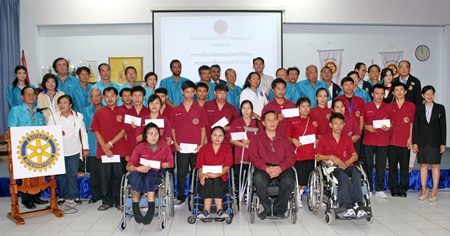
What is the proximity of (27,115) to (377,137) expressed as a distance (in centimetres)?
422

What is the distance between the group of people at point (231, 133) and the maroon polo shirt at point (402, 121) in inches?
0.5

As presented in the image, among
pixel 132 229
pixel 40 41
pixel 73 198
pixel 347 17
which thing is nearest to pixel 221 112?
pixel 132 229

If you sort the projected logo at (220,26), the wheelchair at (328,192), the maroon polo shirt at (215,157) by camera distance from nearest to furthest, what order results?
the wheelchair at (328,192) → the maroon polo shirt at (215,157) → the projected logo at (220,26)

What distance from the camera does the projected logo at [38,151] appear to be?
4.00 metres

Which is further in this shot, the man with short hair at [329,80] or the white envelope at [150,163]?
the man with short hair at [329,80]

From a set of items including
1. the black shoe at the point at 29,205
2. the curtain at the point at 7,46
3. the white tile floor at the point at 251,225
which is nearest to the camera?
the white tile floor at the point at 251,225

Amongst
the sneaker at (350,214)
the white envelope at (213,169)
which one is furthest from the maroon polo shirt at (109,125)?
the sneaker at (350,214)

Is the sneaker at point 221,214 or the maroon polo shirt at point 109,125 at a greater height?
the maroon polo shirt at point 109,125

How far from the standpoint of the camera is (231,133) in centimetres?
434

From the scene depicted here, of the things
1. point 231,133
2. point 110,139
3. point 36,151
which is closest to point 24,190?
point 36,151

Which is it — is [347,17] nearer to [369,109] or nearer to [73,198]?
[369,109]

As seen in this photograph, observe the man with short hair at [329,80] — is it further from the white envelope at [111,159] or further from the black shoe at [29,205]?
the black shoe at [29,205]

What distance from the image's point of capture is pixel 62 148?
167 inches

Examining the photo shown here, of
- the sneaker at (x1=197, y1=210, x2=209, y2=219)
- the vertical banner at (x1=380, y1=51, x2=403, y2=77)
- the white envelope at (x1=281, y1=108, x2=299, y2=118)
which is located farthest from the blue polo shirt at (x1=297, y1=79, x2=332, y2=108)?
the vertical banner at (x1=380, y1=51, x2=403, y2=77)
